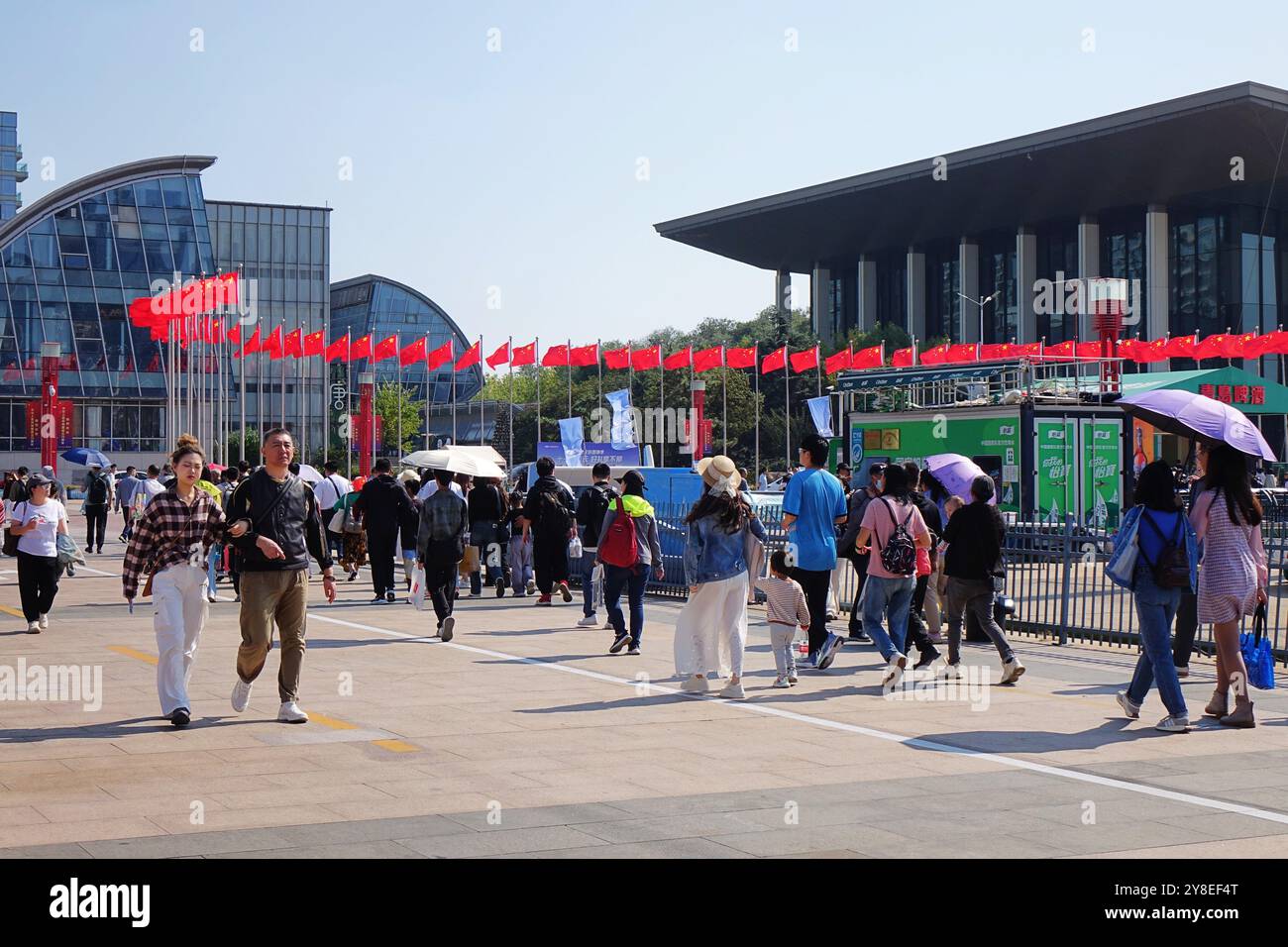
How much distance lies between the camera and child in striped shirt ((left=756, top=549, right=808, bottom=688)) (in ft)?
38.9

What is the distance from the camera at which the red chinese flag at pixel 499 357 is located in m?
52.8

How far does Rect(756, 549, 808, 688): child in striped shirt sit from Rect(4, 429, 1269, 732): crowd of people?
13mm

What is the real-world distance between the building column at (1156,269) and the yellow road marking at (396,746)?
6457 centimetres

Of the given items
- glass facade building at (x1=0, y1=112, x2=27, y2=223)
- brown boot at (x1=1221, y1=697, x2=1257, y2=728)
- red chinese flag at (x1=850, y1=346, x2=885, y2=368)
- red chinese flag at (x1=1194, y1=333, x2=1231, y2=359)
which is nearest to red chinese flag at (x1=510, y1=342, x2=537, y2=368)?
red chinese flag at (x1=850, y1=346, x2=885, y2=368)

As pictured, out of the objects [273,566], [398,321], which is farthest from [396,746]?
[398,321]

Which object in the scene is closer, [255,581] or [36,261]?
[255,581]

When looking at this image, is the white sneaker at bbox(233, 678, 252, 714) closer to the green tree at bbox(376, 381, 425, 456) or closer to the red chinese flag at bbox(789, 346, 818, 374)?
the red chinese flag at bbox(789, 346, 818, 374)

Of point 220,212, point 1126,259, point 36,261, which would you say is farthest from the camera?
point 220,212

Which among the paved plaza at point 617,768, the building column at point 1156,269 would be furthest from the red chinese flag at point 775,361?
the paved plaza at point 617,768

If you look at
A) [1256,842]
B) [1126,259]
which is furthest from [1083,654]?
[1126,259]

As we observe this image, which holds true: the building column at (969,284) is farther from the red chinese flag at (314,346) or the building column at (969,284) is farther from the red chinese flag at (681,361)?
the red chinese flag at (314,346)

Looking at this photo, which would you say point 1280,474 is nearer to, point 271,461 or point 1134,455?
point 1134,455

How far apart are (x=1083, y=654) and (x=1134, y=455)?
15.2 metres

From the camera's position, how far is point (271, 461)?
393 inches
